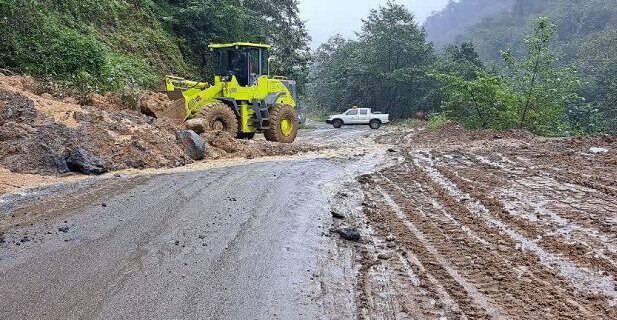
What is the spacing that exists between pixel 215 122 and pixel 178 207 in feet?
25.3

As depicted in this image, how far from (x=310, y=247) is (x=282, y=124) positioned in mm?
Answer: 11426

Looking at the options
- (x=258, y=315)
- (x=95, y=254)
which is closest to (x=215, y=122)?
(x=95, y=254)

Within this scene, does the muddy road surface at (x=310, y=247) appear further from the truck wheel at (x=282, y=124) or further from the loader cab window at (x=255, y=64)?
the loader cab window at (x=255, y=64)

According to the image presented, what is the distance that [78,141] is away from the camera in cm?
934

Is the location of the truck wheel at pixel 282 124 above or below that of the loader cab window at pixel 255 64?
below

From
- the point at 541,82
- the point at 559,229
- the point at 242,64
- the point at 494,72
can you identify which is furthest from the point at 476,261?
the point at 494,72

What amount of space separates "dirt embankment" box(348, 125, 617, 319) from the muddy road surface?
0.06 feet

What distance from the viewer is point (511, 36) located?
292 ft

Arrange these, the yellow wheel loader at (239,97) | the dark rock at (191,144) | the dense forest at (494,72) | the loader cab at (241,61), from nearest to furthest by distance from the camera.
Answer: the dark rock at (191,144) < the yellow wheel loader at (239,97) < the loader cab at (241,61) < the dense forest at (494,72)

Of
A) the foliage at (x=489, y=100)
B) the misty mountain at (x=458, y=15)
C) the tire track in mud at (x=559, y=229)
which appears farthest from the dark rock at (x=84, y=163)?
the misty mountain at (x=458, y=15)

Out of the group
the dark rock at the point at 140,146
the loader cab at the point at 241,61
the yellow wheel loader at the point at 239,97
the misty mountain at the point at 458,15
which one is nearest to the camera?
the dark rock at the point at 140,146

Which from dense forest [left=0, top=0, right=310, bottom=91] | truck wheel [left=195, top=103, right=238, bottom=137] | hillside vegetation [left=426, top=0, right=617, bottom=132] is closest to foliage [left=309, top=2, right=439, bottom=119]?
hillside vegetation [left=426, top=0, right=617, bottom=132]

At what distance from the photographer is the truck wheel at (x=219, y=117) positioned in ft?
44.7

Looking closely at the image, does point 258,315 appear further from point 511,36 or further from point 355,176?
point 511,36
